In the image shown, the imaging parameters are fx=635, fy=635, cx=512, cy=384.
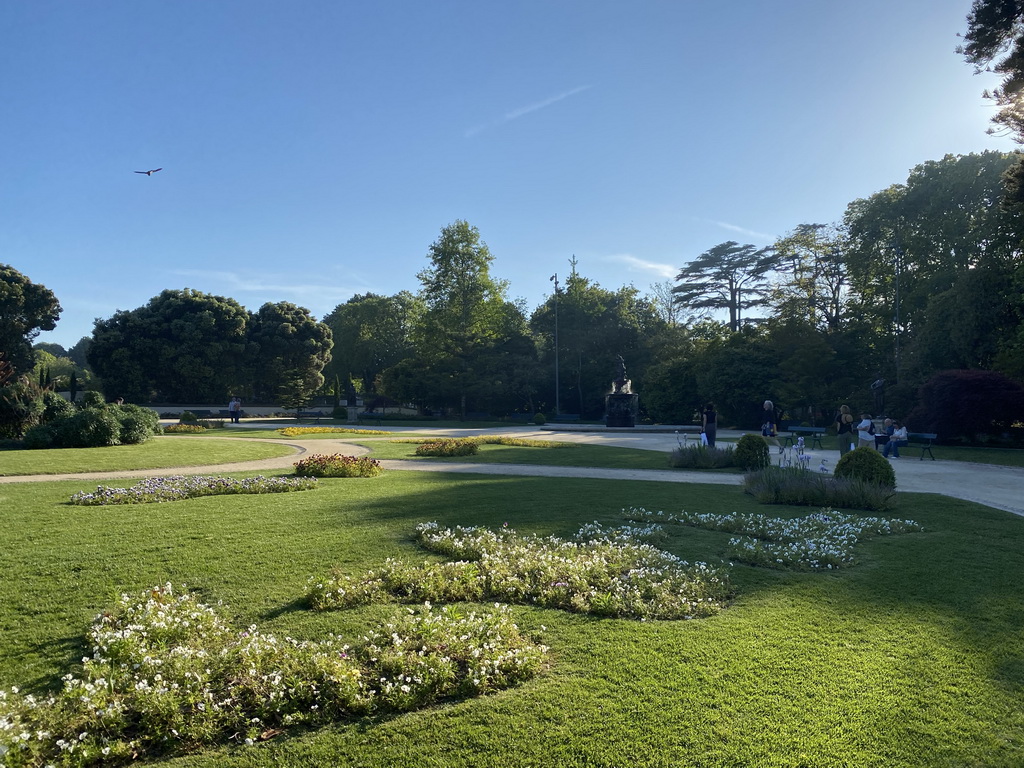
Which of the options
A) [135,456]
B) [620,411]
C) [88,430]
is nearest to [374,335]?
[620,411]

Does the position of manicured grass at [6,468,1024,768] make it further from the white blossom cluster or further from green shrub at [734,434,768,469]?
green shrub at [734,434,768,469]

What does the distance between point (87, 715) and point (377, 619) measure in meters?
1.80

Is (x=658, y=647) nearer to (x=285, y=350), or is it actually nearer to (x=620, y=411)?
(x=620, y=411)

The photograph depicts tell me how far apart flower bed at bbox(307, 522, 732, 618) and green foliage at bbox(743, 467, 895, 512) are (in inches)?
183

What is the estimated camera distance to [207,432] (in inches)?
1113

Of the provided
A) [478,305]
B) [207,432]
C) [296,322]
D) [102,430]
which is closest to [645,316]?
[478,305]

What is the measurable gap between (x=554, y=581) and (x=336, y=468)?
8567mm

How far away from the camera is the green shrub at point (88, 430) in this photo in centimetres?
1809

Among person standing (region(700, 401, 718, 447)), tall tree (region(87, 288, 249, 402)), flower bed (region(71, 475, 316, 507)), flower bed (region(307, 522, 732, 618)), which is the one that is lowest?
flower bed (region(307, 522, 732, 618))

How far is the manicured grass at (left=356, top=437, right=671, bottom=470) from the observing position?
16.1 meters

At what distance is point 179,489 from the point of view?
1011 cm

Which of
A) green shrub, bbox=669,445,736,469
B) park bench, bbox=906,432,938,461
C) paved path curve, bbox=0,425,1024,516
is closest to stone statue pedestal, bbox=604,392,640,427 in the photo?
park bench, bbox=906,432,938,461

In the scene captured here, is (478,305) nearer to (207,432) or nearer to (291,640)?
(207,432)

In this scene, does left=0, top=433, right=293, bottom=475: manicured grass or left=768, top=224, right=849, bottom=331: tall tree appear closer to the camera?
left=0, top=433, right=293, bottom=475: manicured grass
